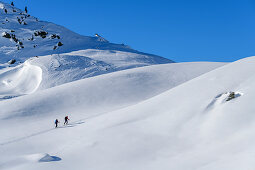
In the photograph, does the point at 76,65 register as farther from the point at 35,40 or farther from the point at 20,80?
the point at 35,40

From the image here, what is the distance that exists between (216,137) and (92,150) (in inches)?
201

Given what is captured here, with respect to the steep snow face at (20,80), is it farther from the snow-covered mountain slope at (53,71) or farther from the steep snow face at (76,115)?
the steep snow face at (76,115)

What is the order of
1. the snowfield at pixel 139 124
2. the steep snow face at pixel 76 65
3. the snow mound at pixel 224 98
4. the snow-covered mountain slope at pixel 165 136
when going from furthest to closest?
the steep snow face at pixel 76 65 < the snow mound at pixel 224 98 < the snowfield at pixel 139 124 < the snow-covered mountain slope at pixel 165 136

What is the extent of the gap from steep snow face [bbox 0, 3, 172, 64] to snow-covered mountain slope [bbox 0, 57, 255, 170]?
36.0m

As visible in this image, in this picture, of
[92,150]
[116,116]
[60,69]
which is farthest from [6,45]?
[92,150]

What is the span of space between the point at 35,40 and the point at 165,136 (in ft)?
172

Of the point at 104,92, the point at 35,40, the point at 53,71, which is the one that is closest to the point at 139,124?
the point at 104,92

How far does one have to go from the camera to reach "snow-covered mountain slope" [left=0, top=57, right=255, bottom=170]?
380 inches

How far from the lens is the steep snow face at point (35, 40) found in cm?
5235

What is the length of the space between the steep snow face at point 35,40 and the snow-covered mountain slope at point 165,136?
36.0m

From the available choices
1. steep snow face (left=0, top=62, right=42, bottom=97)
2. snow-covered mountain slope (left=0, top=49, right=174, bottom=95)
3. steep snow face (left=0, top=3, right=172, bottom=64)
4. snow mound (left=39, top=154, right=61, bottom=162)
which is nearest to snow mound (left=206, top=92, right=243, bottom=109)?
snow mound (left=39, top=154, right=61, bottom=162)

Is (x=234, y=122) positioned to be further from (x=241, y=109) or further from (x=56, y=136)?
(x=56, y=136)

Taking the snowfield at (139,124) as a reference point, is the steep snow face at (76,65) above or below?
above

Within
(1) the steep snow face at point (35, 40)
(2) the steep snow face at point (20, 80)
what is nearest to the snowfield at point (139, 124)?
(2) the steep snow face at point (20, 80)
